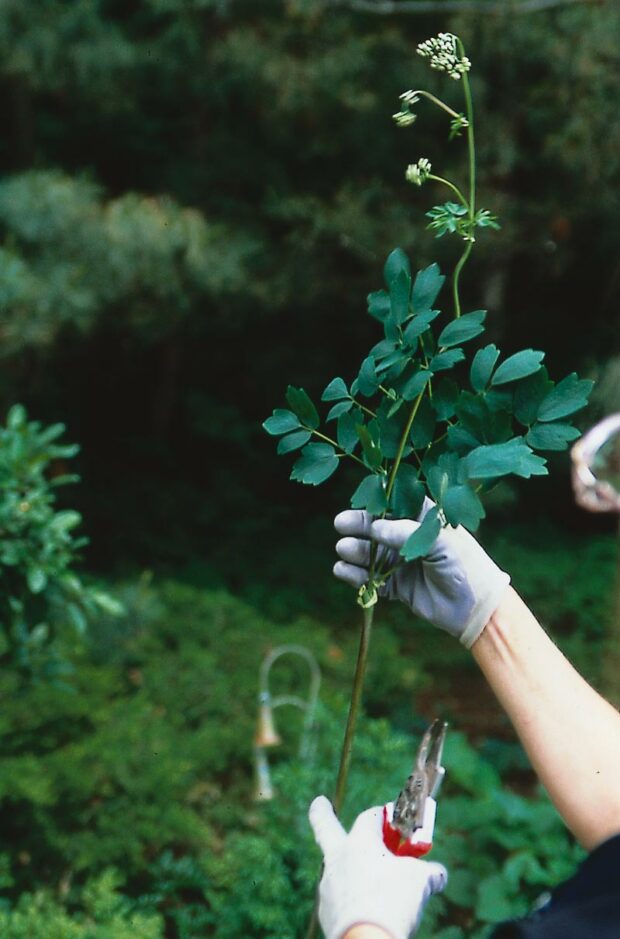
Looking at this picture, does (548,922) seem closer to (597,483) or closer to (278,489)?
(597,483)

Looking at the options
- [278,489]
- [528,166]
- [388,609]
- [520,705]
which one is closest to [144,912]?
[520,705]

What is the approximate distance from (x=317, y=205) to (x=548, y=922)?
356 cm

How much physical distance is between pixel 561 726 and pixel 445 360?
1.87 ft

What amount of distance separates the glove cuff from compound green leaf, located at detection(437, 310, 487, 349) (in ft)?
1.40

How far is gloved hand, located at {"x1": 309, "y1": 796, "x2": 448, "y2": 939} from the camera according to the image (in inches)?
50.5

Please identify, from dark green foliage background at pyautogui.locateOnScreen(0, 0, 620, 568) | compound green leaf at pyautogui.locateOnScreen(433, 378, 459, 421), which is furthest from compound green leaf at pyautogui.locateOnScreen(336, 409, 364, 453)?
dark green foliage background at pyautogui.locateOnScreen(0, 0, 620, 568)

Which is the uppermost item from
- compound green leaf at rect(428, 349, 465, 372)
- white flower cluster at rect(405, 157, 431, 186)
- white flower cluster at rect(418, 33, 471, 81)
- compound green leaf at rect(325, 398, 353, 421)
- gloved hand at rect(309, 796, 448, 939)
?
white flower cluster at rect(418, 33, 471, 81)

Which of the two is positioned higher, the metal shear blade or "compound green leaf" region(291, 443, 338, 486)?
"compound green leaf" region(291, 443, 338, 486)

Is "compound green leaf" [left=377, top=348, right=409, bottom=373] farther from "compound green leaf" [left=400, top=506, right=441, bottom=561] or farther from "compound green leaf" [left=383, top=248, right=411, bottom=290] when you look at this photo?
"compound green leaf" [left=400, top=506, right=441, bottom=561]

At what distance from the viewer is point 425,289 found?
1.19 metres

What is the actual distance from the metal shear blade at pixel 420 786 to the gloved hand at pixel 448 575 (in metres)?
0.17

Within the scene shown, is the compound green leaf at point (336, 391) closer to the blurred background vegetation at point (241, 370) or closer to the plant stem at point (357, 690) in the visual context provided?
the plant stem at point (357, 690)

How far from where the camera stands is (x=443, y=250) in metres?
4.16

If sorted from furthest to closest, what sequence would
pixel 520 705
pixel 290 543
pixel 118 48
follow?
1. pixel 290 543
2. pixel 118 48
3. pixel 520 705
